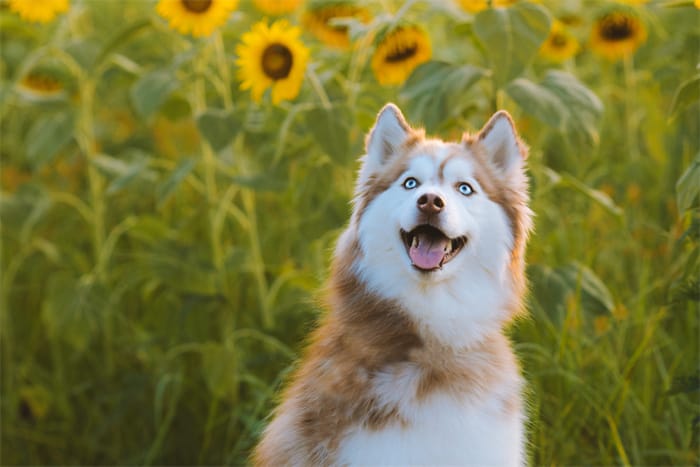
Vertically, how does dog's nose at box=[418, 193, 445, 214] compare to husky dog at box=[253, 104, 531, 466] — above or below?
above

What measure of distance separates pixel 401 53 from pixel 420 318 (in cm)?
142

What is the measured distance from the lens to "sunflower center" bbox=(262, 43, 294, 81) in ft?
11.3

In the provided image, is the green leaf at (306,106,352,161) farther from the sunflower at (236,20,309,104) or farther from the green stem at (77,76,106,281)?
the green stem at (77,76,106,281)

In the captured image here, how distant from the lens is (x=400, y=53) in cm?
358

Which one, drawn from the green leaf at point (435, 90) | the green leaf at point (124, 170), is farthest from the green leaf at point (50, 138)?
the green leaf at point (435, 90)

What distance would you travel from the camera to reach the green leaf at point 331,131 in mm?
3342

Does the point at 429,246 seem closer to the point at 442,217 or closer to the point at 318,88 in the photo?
the point at 442,217

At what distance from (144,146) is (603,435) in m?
3.03

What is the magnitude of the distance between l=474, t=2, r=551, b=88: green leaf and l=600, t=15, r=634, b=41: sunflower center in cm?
101

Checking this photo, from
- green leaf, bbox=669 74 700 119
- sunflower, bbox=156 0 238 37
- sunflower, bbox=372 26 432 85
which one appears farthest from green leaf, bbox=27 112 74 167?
green leaf, bbox=669 74 700 119

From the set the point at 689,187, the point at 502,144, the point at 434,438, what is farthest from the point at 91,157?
the point at 689,187

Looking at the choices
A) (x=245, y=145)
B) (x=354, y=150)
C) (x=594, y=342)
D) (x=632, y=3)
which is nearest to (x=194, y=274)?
(x=354, y=150)

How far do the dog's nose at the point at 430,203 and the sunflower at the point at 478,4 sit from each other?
129cm

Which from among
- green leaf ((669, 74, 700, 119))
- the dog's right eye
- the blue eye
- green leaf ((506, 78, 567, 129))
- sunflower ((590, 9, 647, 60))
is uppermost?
sunflower ((590, 9, 647, 60))
